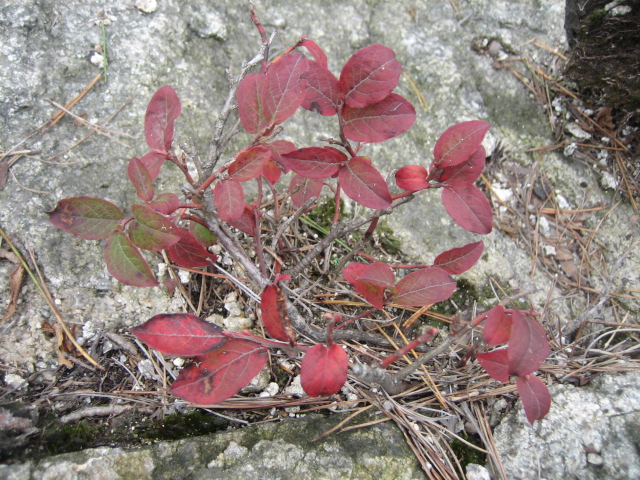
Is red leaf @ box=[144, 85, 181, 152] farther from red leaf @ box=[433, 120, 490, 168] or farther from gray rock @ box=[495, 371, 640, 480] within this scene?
gray rock @ box=[495, 371, 640, 480]

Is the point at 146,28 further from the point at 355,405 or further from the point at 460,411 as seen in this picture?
the point at 460,411

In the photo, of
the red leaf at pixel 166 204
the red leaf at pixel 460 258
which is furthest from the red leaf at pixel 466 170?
the red leaf at pixel 166 204

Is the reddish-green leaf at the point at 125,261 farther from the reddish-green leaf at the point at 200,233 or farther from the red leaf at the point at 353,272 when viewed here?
the red leaf at the point at 353,272

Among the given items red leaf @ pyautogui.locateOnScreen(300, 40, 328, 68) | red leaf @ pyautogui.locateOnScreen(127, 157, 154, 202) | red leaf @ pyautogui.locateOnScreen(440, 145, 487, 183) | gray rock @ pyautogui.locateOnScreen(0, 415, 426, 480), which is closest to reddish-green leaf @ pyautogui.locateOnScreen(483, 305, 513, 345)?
red leaf @ pyautogui.locateOnScreen(440, 145, 487, 183)

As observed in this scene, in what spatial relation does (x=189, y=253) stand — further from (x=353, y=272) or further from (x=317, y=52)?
(x=317, y=52)

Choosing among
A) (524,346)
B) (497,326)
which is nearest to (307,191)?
(497,326)

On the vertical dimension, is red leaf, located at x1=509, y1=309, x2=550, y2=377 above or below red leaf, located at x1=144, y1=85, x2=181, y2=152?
below
